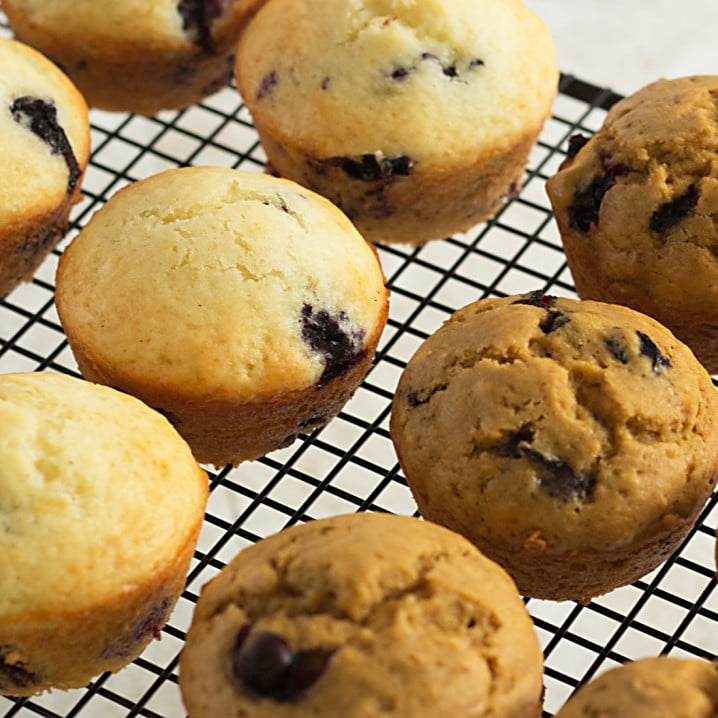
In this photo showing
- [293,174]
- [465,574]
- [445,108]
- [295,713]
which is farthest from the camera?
[293,174]

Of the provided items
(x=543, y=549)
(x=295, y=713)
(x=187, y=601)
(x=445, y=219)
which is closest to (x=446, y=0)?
(x=445, y=219)

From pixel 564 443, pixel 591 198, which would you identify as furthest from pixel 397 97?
pixel 564 443

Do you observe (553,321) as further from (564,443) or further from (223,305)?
(223,305)

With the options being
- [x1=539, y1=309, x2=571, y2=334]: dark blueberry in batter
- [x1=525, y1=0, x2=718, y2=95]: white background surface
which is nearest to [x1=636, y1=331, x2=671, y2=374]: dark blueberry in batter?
[x1=539, y1=309, x2=571, y2=334]: dark blueberry in batter

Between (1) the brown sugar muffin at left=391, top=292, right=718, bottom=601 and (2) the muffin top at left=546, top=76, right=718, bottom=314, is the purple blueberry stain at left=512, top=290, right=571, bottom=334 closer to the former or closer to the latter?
(1) the brown sugar muffin at left=391, top=292, right=718, bottom=601

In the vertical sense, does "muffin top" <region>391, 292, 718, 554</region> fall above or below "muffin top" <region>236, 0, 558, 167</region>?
below

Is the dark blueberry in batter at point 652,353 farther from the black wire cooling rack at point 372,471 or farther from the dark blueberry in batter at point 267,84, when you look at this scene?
the dark blueberry in batter at point 267,84

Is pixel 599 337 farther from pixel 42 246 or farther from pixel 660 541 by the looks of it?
pixel 42 246
